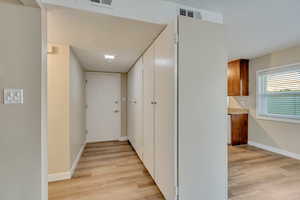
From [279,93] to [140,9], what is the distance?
3.68 metres

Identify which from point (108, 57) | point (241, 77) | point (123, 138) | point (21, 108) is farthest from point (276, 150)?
point (21, 108)

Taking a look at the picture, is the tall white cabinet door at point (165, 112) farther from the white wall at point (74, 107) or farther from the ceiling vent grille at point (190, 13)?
the white wall at point (74, 107)

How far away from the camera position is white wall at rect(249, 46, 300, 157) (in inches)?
120

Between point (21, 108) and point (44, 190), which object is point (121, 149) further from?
point (21, 108)

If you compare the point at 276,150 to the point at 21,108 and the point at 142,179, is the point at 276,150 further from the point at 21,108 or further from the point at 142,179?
the point at 21,108

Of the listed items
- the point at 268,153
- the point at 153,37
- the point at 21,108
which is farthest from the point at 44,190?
the point at 268,153

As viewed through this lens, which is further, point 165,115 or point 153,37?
point 153,37

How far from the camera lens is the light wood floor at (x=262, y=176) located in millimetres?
1884

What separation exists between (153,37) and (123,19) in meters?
0.54

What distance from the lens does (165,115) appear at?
5.52ft

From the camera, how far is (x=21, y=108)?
1323 mm

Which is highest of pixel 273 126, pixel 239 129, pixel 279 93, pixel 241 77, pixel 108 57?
pixel 108 57

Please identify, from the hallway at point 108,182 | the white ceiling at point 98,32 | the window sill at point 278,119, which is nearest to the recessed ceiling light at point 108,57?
the white ceiling at point 98,32

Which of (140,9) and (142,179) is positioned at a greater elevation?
(140,9)
